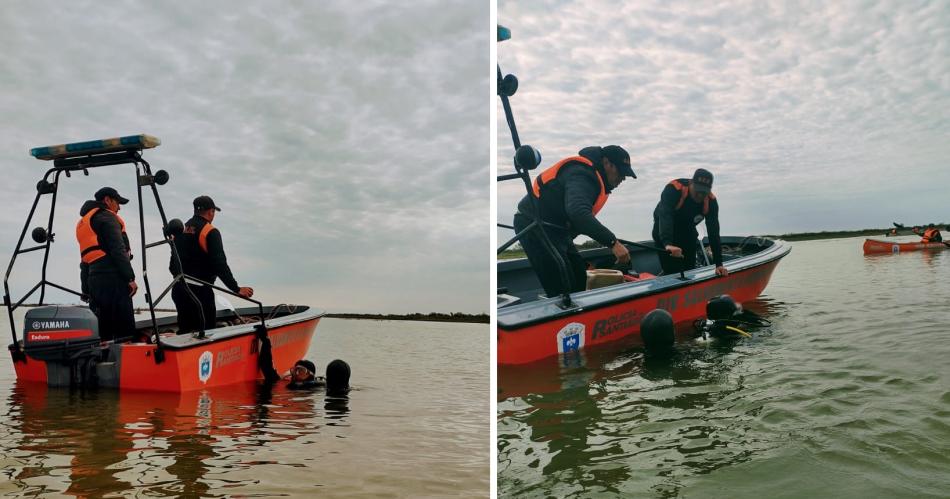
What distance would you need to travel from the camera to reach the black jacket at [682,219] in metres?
5.94

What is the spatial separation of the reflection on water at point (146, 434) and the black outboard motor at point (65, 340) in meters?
0.17

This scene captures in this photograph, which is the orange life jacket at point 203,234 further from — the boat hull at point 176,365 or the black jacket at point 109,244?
the boat hull at point 176,365

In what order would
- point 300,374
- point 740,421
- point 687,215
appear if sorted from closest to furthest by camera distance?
1. point 740,421
2. point 300,374
3. point 687,215

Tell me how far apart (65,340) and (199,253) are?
1.25 m

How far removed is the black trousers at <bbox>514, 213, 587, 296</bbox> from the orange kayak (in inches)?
869

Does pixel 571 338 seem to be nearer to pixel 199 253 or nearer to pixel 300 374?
pixel 300 374

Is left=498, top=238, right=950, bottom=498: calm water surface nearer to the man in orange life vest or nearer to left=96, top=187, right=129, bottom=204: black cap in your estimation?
the man in orange life vest

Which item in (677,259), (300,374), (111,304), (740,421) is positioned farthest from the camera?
(677,259)

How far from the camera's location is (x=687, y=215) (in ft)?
20.1

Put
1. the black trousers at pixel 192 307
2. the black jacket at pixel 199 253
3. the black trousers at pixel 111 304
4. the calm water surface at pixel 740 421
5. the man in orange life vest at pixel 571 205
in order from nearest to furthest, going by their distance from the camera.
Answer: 1. the calm water surface at pixel 740 421
2. the man in orange life vest at pixel 571 205
3. the black trousers at pixel 111 304
4. the black jacket at pixel 199 253
5. the black trousers at pixel 192 307

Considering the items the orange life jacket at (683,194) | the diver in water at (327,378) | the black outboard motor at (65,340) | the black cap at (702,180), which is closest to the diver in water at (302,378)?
the diver in water at (327,378)

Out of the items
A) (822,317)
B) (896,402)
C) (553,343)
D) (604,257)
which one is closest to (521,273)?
(604,257)

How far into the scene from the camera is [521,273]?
6.75 meters

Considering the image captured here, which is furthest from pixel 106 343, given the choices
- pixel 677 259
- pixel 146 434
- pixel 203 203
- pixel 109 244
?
pixel 677 259
